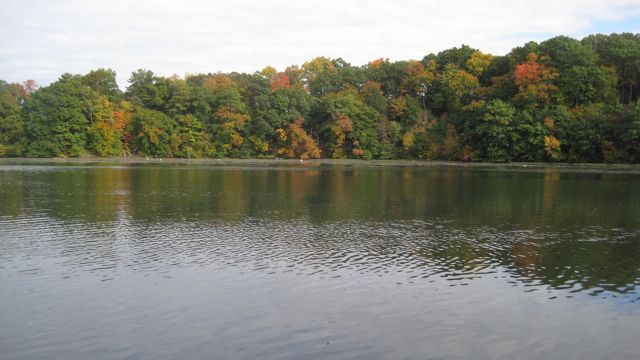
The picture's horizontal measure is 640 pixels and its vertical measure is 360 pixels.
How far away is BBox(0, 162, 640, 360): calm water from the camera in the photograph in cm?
1118

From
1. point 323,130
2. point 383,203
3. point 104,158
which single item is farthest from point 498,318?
point 104,158

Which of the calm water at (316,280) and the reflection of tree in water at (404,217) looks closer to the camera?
the calm water at (316,280)

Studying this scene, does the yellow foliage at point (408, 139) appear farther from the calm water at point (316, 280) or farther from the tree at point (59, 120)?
the calm water at point (316, 280)

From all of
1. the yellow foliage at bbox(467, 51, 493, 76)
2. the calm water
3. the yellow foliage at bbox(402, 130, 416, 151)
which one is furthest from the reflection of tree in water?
the yellow foliage at bbox(467, 51, 493, 76)

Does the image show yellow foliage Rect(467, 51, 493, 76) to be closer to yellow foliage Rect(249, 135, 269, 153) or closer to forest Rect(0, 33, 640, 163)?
forest Rect(0, 33, 640, 163)

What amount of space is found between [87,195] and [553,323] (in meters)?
30.2

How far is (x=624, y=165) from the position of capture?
67250 millimetres

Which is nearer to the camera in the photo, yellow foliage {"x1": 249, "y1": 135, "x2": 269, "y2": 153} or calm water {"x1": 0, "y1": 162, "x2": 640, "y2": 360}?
calm water {"x1": 0, "y1": 162, "x2": 640, "y2": 360}

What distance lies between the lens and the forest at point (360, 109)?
243 feet

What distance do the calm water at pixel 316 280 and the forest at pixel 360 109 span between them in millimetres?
45999

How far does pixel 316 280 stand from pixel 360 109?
75.1 meters

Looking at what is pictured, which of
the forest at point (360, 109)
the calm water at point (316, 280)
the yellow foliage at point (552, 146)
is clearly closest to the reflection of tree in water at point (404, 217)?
the calm water at point (316, 280)

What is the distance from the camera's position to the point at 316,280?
51.7 feet

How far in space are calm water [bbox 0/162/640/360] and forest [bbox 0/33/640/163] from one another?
46.0 metres
